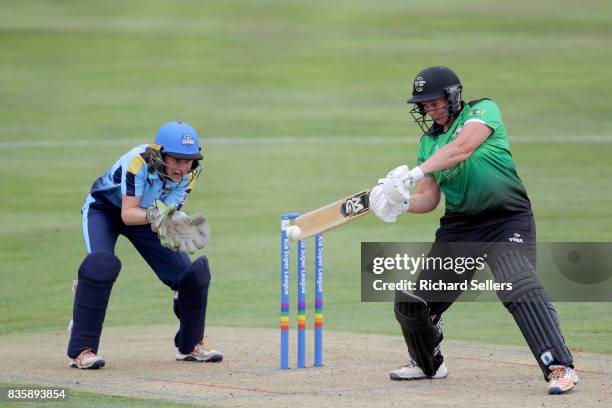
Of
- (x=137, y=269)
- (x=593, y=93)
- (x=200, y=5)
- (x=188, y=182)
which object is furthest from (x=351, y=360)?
(x=200, y=5)

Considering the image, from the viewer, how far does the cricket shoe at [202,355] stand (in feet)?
27.1

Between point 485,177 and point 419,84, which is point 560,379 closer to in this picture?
point 485,177

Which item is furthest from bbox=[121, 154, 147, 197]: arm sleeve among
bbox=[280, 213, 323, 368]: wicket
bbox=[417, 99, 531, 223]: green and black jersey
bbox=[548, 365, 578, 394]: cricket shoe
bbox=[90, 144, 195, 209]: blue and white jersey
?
bbox=[548, 365, 578, 394]: cricket shoe

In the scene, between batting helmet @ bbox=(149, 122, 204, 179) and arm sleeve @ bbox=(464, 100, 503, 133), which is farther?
batting helmet @ bbox=(149, 122, 204, 179)

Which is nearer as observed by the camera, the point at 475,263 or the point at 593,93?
the point at 475,263

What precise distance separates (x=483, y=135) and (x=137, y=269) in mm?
6720

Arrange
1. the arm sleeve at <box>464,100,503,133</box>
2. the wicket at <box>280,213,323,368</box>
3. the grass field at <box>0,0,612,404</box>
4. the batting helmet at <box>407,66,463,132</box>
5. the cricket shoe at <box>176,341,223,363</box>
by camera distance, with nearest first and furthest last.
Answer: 1. the arm sleeve at <box>464,100,503,133</box>
2. the batting helmet at <box>407,66,463,132</box>
3. the wicket at <box>280,213,323,368</box>
4. the cricket shoe at <box>176,341,223,363</box>
5. the grass field at <box>0,0,612,404</box>

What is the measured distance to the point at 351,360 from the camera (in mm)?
8328

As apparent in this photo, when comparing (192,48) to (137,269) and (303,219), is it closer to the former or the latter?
(137,269)

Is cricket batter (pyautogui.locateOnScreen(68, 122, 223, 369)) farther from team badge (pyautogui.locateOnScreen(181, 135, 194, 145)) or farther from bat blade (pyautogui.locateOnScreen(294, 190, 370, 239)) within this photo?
bat blade (pyautogui.locateOnScreen(294, 190, 370, 239))

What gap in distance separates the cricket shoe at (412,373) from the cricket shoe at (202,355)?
4.27ft

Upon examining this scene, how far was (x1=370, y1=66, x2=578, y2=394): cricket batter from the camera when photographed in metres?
7.00

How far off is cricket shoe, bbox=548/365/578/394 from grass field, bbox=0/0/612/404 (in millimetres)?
1992

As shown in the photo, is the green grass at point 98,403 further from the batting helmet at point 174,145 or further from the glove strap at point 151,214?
the batting helmet at point 174,145
